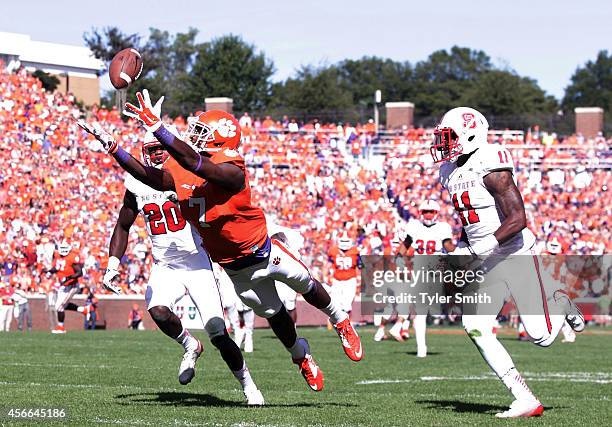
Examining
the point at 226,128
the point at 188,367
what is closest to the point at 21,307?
the point at 188,367

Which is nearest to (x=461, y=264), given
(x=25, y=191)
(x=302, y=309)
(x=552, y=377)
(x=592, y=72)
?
(x=552, y=377)

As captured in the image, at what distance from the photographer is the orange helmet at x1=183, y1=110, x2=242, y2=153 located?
7410 mm

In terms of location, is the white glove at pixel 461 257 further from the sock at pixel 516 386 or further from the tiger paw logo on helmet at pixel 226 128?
the tiger paw logo on helmet at pixel 226 128

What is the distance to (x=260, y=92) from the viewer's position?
232 feet

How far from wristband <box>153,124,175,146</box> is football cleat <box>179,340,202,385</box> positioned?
85.1 inches

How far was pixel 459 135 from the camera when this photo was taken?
26.5 ft

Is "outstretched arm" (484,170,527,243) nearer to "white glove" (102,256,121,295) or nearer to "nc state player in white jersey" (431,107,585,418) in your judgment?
"nc state player in white jersey" (431,107,585,418)

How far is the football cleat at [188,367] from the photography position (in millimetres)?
8195

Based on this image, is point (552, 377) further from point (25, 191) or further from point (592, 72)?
point (592, 72)

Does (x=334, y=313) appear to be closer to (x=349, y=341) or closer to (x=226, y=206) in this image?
(x=349, y=341)

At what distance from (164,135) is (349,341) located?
Answer: 7.84 feet

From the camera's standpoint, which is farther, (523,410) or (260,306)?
(260,306)

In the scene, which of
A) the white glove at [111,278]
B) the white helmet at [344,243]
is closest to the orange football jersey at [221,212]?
the white glove at [111,278]

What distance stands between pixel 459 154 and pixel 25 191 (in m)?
20.1
